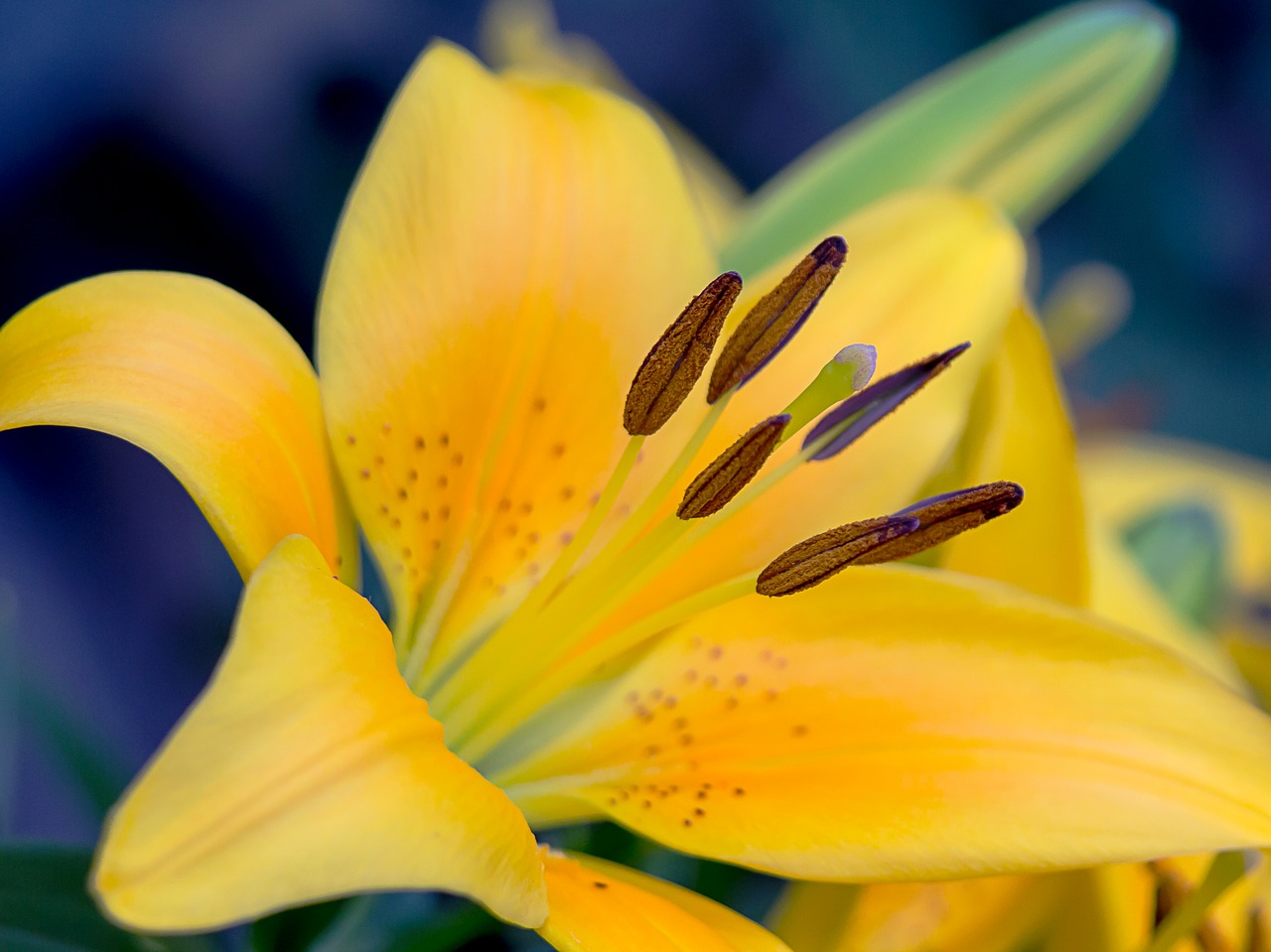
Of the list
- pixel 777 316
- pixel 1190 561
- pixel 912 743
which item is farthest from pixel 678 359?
pixel 1190 561

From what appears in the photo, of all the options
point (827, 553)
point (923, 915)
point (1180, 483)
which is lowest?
point (1180, 483)

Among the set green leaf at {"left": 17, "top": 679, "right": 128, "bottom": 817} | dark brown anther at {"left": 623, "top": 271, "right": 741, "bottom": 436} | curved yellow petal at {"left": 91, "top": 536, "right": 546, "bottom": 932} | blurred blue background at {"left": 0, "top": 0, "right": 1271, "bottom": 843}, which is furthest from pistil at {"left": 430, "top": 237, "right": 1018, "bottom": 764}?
blurred blue background at {"left": 0, "top": 0, "right": 1271, "bottom": 843}

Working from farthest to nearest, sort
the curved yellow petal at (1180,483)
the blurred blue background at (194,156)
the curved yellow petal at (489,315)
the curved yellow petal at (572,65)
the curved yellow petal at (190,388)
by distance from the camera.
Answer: the blurred blue background at (194,156) < the curved yellow petal at (1180,483) < the curved yellow petal at (572,65) < the curved yellow petal at (489,315) < the curved yellow petal at (190,388)

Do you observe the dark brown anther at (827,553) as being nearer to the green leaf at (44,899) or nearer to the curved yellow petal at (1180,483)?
the green leaf at (44,899)

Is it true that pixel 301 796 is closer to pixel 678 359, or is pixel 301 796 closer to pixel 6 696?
pixel 678 359

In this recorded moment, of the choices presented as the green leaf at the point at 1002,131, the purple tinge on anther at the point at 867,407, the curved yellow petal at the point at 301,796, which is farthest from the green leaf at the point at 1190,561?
the curved yellow petal at the point at 301,796

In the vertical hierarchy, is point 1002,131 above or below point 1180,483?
above

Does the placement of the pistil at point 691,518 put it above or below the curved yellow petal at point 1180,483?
above
